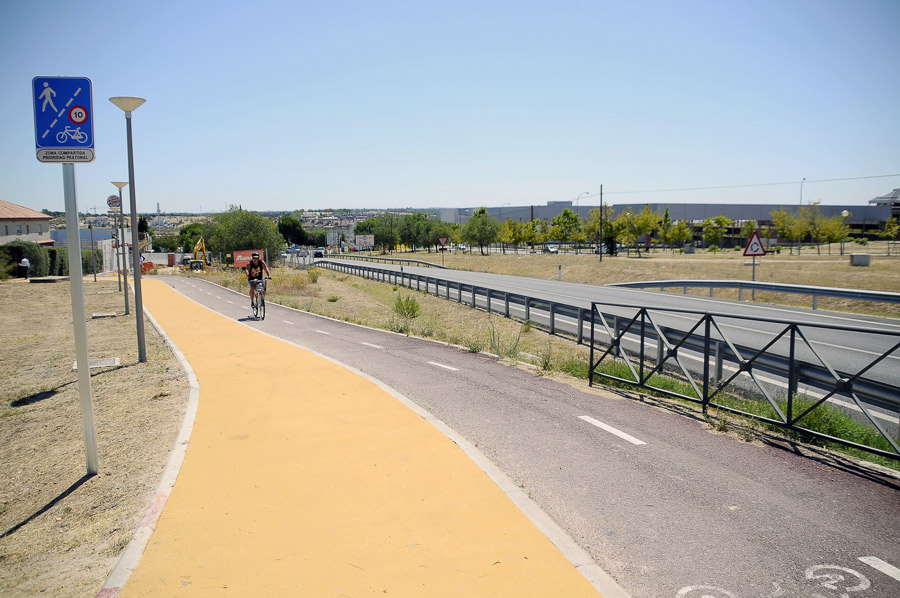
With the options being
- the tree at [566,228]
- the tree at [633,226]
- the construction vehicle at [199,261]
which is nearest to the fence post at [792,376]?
the construction vehicle at [199,261]

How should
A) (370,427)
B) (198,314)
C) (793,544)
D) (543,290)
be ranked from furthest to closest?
(543,290) → (198,314) → (370,427) → (793,544)

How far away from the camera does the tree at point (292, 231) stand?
157375mm

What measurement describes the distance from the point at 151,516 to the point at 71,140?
3.48 meters

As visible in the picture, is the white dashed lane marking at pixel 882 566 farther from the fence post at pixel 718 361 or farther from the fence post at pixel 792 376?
the fence post at pixel 718 361

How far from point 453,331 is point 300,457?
11.8m

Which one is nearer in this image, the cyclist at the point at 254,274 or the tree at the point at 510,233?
the cyclist at the point at 254,274

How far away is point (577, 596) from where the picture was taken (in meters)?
3.61

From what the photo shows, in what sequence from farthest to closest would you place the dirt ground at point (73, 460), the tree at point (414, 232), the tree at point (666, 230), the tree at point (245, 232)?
the tree at point (414, 232)
the tree at point (666, 230)
the tree at point (245, 232)
the dirt ground at point (73, 460)

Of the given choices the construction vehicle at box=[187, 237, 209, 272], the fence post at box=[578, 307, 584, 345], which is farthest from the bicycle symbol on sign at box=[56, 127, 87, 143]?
the construction vehicle at box=[187, 237, 209, 272]

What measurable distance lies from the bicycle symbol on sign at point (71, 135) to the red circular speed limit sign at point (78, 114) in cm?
8

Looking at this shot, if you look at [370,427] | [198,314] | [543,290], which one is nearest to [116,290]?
[198,314]

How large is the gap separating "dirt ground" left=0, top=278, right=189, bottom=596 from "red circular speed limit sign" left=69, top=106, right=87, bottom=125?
11.0ft

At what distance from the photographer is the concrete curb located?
147 inches

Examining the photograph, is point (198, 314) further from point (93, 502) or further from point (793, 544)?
point (793, 544)
